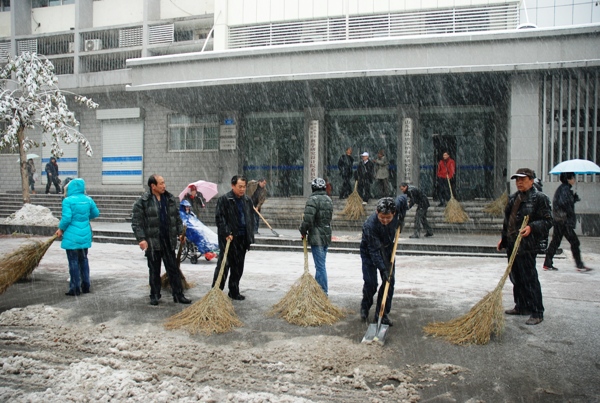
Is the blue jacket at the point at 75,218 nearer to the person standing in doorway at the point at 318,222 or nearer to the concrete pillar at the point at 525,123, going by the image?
the person standing in doorway at the point at 318,222

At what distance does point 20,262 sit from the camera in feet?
23.2

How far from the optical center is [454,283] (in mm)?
8102

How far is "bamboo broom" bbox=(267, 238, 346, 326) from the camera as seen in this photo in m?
5.70

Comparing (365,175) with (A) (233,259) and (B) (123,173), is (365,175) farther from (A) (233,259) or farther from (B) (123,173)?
(B) (123,173)

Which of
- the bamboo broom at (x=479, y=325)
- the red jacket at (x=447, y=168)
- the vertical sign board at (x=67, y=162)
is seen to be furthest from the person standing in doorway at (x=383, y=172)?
the vertical sign board at (x=67, y=162)

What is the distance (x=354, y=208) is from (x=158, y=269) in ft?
32.0

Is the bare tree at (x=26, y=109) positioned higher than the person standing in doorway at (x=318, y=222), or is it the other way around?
the bare tree at (x=26, y=109)

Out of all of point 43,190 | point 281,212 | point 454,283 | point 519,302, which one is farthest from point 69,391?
point 43,190

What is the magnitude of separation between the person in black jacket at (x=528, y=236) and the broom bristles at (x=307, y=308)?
6.97 feet

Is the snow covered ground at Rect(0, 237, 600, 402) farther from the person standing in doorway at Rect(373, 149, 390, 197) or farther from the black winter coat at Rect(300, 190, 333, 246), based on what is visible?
the person standing in doorway at Rect(373, 149, 390, 197)

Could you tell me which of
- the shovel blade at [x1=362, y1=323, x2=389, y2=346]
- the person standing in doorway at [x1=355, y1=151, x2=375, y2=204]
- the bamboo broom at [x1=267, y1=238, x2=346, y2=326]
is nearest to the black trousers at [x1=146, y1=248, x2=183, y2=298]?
the bamboo broom at [x1=267, y1=238, x2=346, y2=326]

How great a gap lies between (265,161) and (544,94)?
36.7 feet

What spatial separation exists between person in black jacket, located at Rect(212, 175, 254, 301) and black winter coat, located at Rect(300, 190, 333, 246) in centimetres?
80

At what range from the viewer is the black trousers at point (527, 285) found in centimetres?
571
